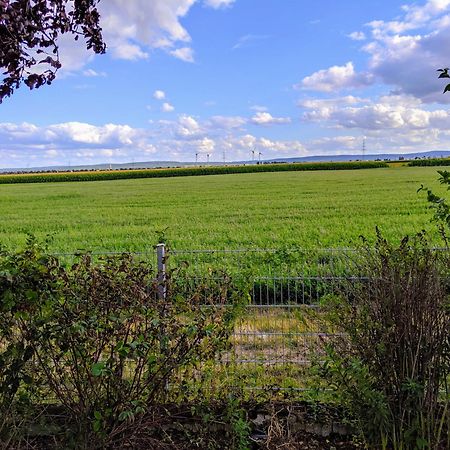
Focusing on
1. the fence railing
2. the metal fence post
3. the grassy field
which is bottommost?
the grassy field

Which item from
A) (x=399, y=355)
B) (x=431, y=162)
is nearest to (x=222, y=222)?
(x=399, y=355)

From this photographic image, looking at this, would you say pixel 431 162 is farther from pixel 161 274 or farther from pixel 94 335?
pixel 94 335

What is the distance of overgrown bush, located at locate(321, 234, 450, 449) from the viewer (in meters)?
3.58

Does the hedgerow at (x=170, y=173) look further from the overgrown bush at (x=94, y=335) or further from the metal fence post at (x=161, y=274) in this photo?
the overgrown bush at (x=94, y=335)

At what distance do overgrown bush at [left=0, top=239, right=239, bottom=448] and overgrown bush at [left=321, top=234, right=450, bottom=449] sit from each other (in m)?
0.95

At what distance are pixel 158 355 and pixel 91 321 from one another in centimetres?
57

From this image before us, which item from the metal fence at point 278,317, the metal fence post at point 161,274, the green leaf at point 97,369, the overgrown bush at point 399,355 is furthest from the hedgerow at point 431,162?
the green leaf at point 97,369

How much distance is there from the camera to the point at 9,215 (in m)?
28.7

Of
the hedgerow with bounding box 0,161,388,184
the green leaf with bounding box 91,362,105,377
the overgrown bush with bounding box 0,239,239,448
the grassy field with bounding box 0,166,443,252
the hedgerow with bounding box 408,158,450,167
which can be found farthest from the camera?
the hedgerow with bounding box 408,158,450,167

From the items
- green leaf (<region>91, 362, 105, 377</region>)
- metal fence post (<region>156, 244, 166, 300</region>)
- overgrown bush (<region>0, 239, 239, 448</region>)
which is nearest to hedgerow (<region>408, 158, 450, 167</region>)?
metal fence post (<region>156, 244, 166, 300</region>)

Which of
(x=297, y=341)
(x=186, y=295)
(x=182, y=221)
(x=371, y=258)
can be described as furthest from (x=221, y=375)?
(x=182, y=221)

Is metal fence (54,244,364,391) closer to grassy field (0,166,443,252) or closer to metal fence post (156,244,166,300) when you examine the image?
metal fence post (156,244,166,300)

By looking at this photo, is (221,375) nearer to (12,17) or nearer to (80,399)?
(80,399)

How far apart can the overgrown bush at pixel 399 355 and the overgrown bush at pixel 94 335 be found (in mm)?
952
